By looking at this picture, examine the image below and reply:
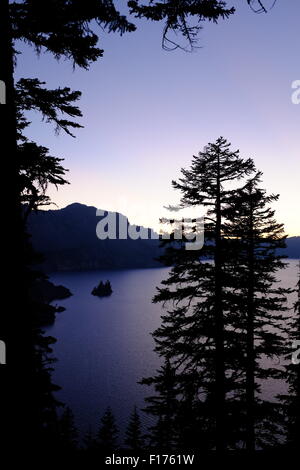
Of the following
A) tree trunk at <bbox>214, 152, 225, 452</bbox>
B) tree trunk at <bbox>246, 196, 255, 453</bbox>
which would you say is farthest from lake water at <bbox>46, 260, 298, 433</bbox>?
tree trunk at <bbox>214, 152, 225, 452</bbox>

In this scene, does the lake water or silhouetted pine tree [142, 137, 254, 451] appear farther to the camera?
the lake water

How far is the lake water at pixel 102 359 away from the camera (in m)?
45.6

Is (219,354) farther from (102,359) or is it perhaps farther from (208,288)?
(102,359)

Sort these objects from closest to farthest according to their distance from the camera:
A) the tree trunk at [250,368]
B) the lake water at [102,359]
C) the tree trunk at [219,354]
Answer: the tree trunk at [219,354]
the tree trunk at [250,368]
the lake water at [102,359]

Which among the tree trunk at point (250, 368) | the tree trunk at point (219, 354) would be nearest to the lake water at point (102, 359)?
the tree trunk at point (250, 368)

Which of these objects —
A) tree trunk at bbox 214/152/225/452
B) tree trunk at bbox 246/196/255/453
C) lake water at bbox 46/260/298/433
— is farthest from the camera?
lake water at bbox 46/260/298/433

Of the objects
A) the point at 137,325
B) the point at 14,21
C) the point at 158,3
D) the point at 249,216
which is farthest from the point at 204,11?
the point at 137,325

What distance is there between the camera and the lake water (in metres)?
45.6

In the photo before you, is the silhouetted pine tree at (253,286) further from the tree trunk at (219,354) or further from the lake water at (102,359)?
the lake water at (102,359)

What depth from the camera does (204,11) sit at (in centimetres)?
386

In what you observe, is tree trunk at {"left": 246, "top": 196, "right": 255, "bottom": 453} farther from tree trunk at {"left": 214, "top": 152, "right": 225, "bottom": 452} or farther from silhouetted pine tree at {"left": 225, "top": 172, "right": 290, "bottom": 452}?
tree trunk at {"left": 214, "top": 152, "right": 225, "bottom": 452}

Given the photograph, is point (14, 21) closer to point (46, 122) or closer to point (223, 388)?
point (46, 122)

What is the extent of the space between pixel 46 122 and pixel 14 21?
1705 mm

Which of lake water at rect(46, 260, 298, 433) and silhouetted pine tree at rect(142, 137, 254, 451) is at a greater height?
silhouetted pine tree at rect(142, 137, 254, 451)
